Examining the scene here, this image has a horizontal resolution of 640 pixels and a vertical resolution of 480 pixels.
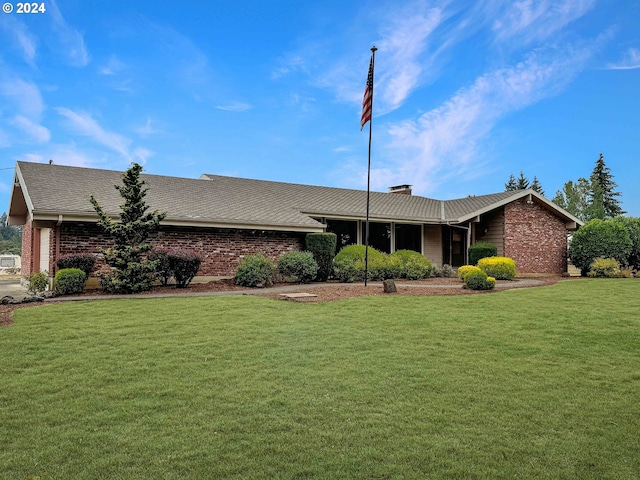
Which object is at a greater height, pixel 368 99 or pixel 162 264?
pixel 368 99

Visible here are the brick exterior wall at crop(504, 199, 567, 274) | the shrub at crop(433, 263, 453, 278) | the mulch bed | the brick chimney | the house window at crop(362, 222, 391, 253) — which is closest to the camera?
the mulch bed

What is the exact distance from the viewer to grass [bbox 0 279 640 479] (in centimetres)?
345

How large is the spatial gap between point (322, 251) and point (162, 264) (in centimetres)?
567

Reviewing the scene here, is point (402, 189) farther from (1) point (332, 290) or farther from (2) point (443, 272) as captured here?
(1) point (332, 290)

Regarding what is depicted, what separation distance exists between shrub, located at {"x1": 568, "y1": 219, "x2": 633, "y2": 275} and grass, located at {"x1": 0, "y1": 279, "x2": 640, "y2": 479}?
1351cm

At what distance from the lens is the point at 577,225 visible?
23562 mm

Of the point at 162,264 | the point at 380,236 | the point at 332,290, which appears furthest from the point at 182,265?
the point at 380,236

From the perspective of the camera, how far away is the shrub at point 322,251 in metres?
16.9

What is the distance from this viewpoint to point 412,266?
18.3 meters

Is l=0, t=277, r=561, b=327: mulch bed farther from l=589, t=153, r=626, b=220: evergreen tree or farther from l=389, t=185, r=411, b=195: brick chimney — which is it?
l=589, t=153, r=626, b=220: evergreen tree

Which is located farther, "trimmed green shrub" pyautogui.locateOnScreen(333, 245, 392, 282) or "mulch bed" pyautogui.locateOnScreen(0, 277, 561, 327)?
"trimmed green shrub" pyautogui.locateOnScreen(333, 245, 392, 282)

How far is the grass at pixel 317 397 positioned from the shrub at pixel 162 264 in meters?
4.55

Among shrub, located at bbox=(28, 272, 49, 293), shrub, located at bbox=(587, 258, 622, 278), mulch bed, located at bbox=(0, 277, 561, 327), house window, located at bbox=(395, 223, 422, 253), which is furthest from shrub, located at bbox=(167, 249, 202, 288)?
shrub, located at bbox=(587, 258, 622, 278)

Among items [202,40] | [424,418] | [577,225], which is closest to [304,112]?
[202,40]
